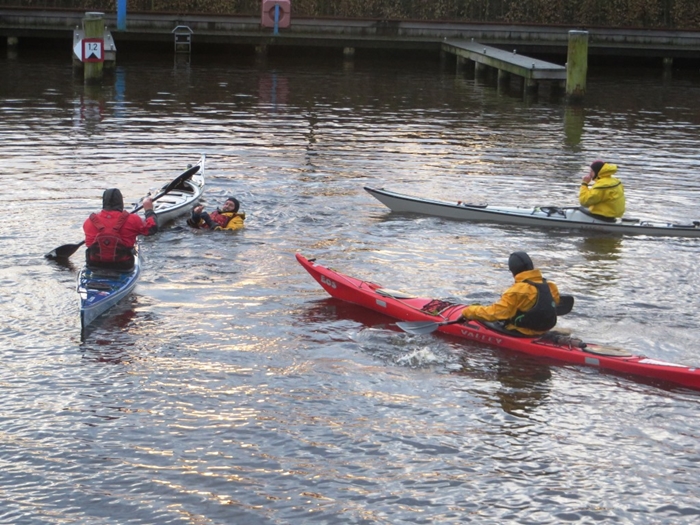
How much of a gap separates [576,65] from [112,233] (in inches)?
828

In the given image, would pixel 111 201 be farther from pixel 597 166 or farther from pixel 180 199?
pixel 597 166

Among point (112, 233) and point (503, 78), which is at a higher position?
point (503, 78)

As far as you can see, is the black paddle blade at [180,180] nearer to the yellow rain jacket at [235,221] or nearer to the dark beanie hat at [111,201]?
the yellow rain jacket at [235,221]

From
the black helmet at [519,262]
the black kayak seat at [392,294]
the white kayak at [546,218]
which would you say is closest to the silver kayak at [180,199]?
the white kayak at [546,218]

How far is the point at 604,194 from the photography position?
1694 cm

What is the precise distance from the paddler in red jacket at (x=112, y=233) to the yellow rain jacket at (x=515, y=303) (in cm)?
450

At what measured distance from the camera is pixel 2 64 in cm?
3416

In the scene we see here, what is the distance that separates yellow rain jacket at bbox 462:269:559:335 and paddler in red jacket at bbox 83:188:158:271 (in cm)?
450

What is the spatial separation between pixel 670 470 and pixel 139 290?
741cm

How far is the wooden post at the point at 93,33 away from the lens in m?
28.1

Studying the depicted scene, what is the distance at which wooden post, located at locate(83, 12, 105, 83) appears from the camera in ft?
92.2

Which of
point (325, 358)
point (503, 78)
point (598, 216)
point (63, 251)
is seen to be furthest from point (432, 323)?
point (503, 78)

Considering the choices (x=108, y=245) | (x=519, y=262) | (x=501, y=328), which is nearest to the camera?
(x=519, y=262)

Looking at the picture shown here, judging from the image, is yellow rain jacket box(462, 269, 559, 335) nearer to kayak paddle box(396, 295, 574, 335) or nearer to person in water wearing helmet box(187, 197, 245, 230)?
kayak paddle box(396, 295, 574, 335)
